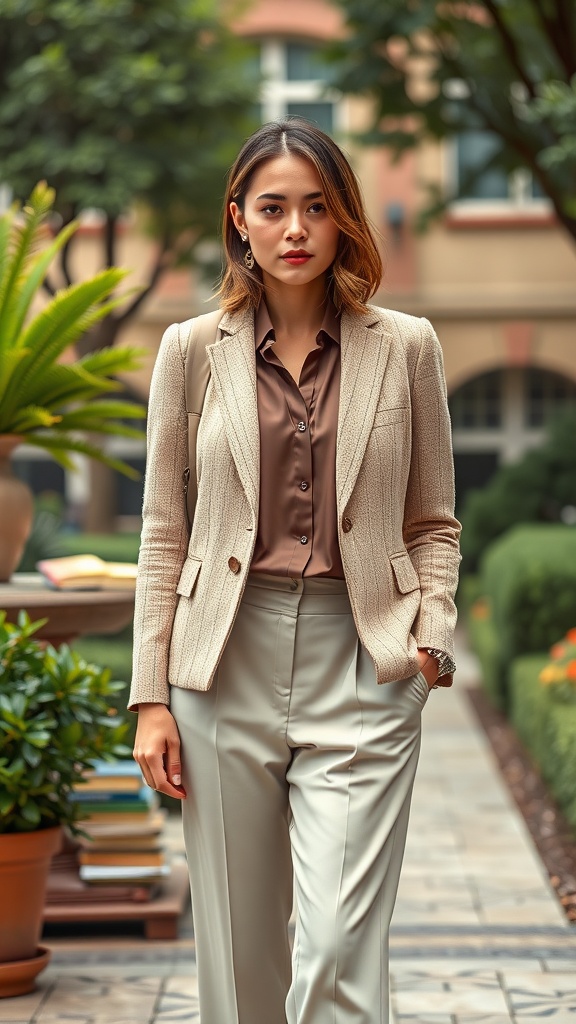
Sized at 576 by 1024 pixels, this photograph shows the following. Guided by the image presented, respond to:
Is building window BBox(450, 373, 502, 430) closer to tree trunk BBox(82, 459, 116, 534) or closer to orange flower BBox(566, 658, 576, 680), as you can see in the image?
tree trunk BBox(82, 459, 116, 534)

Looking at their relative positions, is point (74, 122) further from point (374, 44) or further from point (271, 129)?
point (271, 129)

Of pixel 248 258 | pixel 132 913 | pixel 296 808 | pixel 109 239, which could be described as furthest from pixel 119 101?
pixel 296 808

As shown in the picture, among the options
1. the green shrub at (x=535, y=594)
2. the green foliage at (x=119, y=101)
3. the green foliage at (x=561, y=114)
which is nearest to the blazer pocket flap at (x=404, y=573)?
the green foliage at (x=561, y=114)

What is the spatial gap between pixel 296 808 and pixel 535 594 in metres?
6.01

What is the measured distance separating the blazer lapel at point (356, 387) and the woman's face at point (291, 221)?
0.14m

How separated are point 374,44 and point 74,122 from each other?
3.80 m

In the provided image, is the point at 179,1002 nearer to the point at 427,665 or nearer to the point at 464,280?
the point at 427,665

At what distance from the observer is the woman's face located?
2.74 metres

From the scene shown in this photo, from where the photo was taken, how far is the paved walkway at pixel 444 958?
13.3 ft

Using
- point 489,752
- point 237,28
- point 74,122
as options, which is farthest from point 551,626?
point 237,28

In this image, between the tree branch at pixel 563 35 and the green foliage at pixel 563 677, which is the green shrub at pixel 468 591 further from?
the green foliage at pixel 563 677

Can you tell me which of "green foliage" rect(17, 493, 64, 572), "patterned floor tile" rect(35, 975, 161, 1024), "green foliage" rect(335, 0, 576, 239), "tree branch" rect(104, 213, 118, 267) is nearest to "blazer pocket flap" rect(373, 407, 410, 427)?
"patterned floor tile" rect(35, 975, 161, 1024)

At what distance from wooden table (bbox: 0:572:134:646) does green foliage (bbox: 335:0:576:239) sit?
6.19 m

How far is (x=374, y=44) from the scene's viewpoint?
10.7 m
